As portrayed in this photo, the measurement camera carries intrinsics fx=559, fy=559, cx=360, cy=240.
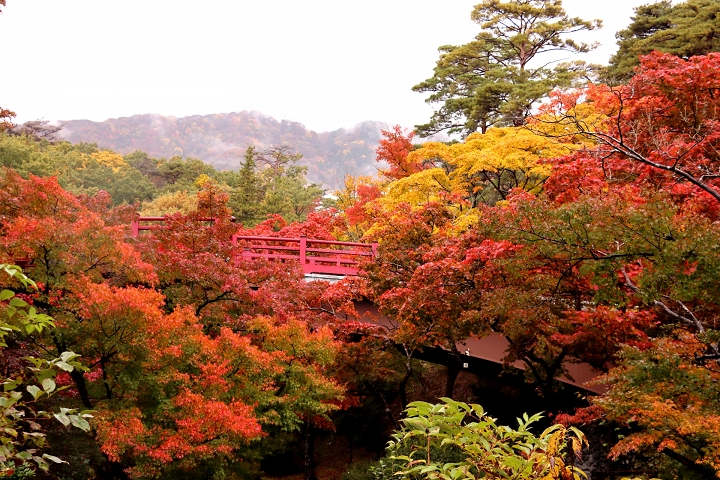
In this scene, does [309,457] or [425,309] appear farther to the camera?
[309,457]

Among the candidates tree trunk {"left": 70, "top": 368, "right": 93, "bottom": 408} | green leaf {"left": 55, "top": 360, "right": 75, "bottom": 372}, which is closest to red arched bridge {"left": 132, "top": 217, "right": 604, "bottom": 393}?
tree trunk {"left": 70, "top": 368, "right": 93, "bottom": 408}

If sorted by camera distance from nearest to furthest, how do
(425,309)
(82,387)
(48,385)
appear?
(48,385) → (82,387) → (425,309)

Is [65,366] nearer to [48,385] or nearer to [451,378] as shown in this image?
[48,385]

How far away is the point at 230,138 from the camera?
11350 cm

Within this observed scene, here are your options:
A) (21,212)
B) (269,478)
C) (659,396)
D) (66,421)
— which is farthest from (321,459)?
(66,421)

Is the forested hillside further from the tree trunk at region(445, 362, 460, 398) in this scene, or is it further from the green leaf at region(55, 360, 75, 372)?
the green leaf at region(55, 360, 75, 372)

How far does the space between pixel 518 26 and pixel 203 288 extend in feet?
65.3

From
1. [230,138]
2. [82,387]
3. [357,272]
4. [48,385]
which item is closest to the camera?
[48,385]

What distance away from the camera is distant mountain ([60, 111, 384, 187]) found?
103438 mm

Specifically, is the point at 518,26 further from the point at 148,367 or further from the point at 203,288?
the point at 148,367

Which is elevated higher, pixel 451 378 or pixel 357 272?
pixel 357 272

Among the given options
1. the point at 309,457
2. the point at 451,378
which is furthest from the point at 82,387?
the point at 451,378

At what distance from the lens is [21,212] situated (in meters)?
11.9

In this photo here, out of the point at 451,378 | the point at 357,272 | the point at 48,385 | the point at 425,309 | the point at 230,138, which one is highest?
the point at 230,138
